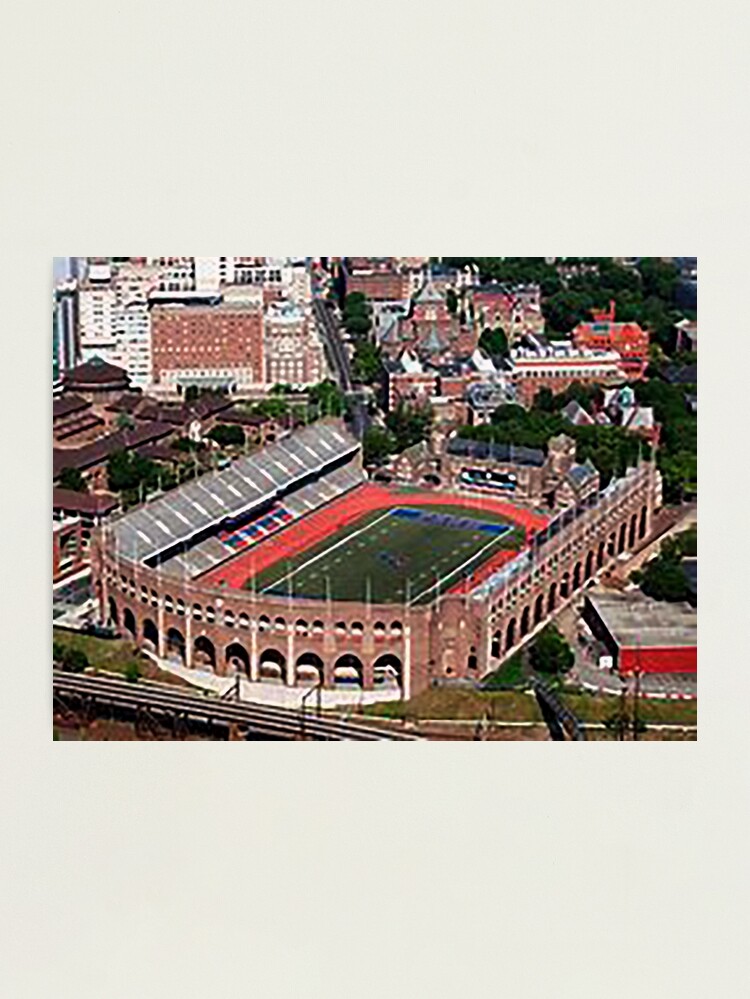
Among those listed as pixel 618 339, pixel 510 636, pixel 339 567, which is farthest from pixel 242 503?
pixel 618 339

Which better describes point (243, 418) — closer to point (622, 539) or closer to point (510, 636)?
point (510, 636)

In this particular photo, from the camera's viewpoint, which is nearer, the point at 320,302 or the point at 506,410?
the point at 320,302

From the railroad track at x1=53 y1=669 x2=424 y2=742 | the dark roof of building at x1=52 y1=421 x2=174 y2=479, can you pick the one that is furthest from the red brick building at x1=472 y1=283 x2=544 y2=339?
the railroad track at x1=53 y1=669 x2=424 y2=742

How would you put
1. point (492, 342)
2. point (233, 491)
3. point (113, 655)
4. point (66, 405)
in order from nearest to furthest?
point (66, 405) → point (113, 655) → point (233, 491) → point (492, 342)

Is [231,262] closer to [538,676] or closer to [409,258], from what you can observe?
[409,258]

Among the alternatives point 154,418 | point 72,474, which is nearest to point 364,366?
point 154,418

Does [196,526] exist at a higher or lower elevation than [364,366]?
lower

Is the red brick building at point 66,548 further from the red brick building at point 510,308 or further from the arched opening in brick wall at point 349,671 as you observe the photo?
the red brick building at point 510,308
